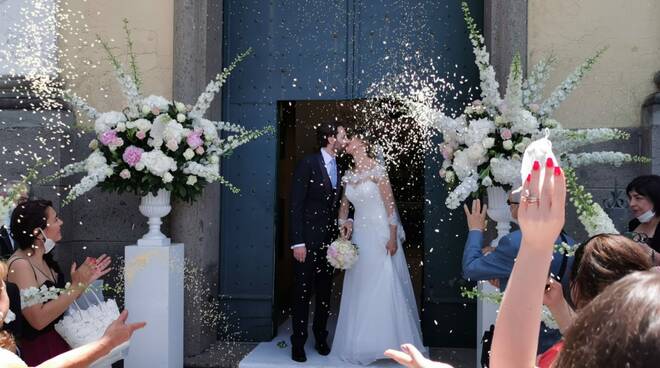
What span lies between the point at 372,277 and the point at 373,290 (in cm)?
11

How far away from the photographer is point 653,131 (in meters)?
4.97

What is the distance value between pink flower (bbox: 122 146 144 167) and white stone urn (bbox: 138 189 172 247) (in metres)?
0.40

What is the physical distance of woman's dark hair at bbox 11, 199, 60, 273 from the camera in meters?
3.83

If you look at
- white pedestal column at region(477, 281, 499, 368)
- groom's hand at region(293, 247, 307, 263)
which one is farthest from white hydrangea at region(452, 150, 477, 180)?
groom's hand at region(293, 247, 307, 263)

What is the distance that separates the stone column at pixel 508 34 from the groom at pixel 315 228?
149 centimetres

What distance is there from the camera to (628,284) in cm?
90

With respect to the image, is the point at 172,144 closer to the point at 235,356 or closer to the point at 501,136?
the point at 235,356

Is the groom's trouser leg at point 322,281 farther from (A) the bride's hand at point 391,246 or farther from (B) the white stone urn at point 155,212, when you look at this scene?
(B) the white stone urn at point 155,212

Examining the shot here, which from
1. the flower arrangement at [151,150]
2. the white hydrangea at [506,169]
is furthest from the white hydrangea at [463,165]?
the flower arrangement at [151,150]

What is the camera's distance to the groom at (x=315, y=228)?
555 cm

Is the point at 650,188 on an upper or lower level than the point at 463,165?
lower

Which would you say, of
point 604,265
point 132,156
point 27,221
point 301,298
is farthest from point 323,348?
point 604,265

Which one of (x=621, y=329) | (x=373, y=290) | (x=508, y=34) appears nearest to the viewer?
(x=621, y=329)

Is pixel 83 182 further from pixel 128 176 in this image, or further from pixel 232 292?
pixel 232 292
